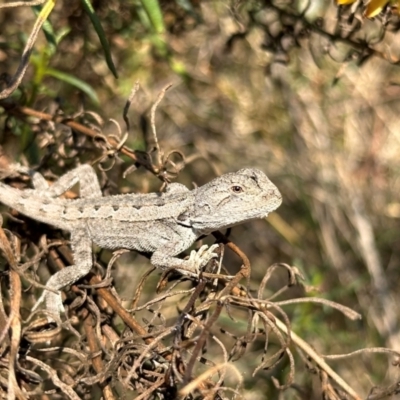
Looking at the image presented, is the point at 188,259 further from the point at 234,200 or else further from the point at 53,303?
the point at 53,303

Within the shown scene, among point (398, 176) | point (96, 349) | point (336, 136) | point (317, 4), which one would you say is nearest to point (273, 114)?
point (336, 136)

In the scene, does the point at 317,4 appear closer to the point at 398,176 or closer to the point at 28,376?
the point at 398,176

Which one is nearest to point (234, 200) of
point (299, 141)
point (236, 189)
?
point (236, 189)

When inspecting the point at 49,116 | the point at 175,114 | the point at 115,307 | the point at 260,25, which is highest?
the point at 260,25

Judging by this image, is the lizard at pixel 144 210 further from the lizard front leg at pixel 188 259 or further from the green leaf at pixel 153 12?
the green leaf at pixel 153 12

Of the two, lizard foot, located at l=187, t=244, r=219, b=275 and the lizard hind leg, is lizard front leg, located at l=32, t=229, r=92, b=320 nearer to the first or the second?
the lizard hind leg

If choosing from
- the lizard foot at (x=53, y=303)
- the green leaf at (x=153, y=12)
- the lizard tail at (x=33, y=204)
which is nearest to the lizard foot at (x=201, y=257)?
the lizard foot at (x=53, y=303)
